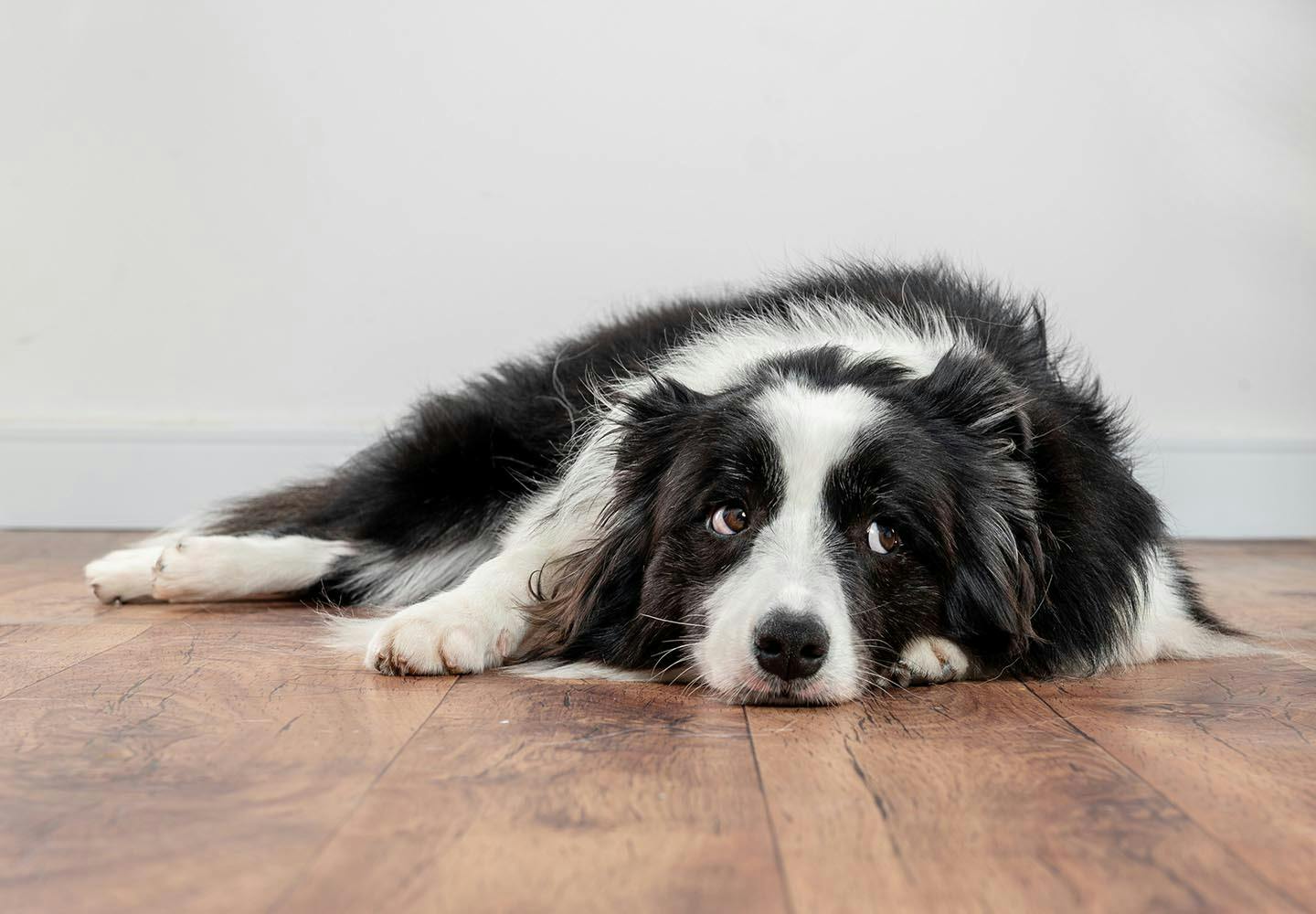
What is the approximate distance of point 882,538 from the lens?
86.2 inches

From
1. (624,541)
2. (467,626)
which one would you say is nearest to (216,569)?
(467,626)

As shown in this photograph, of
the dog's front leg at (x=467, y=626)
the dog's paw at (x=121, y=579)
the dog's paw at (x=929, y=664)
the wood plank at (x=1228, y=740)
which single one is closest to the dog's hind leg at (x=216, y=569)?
the dog's paw at (x=121, y=579)

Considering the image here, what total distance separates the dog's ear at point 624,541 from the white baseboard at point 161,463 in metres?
2.50

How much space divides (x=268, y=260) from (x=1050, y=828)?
159 inches

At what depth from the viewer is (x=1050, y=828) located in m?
1.40

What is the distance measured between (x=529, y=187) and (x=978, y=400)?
2744 millimetres

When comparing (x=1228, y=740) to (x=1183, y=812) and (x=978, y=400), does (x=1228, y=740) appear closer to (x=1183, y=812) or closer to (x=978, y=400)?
(x=1183, y=812)

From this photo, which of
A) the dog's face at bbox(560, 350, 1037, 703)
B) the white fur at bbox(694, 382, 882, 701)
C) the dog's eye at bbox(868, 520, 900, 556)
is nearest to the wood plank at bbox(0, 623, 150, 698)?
the dog's face at bbox(560, 350, 1037, 703)

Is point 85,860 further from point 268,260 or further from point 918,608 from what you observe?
point 268,260

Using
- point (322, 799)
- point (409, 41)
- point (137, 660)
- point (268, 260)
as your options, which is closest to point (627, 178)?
point (409, 41)

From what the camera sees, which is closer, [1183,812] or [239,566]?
[1183,812]

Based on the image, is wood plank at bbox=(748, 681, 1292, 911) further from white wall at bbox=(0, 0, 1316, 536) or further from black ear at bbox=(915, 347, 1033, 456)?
white wall at bbox=(0, 0, 1316, 536)

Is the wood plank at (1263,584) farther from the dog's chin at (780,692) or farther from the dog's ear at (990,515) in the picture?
the dog's chin at (780,692)

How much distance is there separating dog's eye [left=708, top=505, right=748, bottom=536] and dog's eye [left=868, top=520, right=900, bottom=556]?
0.74 ft
